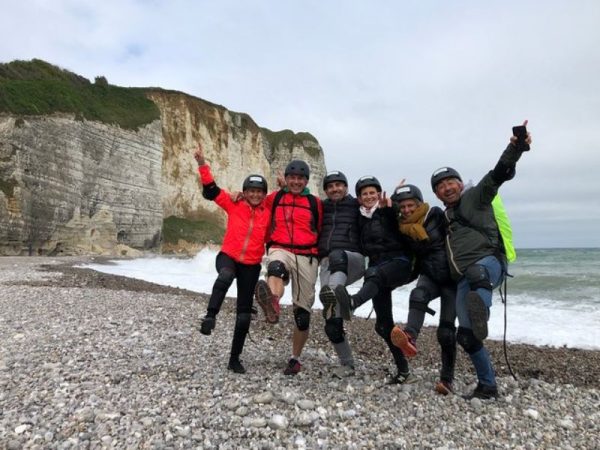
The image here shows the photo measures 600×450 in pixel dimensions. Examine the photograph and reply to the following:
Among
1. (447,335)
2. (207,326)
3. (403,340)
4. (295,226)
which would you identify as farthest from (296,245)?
(447,335)

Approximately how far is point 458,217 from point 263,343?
3.87 m

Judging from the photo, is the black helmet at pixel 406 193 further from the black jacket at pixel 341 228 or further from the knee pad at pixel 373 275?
the knee pad at pixel 373 275

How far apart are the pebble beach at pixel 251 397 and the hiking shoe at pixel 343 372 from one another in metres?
0.06

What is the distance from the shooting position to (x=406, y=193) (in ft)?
16.9

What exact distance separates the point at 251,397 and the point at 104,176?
118 feet

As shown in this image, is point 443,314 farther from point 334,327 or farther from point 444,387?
point 334,327

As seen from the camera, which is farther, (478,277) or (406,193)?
(406,193)

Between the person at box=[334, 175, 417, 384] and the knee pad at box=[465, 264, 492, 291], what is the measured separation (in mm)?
691

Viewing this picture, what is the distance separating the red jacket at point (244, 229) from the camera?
543 centimetres

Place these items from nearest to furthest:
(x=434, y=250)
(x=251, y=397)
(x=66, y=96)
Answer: (x=251, y=397)
(x=434, y=250)
(x=66, y=96)

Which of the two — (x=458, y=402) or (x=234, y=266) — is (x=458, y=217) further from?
(x=234, y=266)

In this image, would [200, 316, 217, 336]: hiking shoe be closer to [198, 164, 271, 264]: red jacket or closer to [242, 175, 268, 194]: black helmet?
[198, 164, 271, 264]: red jacket

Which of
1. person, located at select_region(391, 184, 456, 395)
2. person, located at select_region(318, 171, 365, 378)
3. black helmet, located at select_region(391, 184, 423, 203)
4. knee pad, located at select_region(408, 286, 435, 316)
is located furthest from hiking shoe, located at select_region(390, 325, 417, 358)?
black helmet, located at select_region(391, 184, 423, 203)

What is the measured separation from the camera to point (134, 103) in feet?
148
